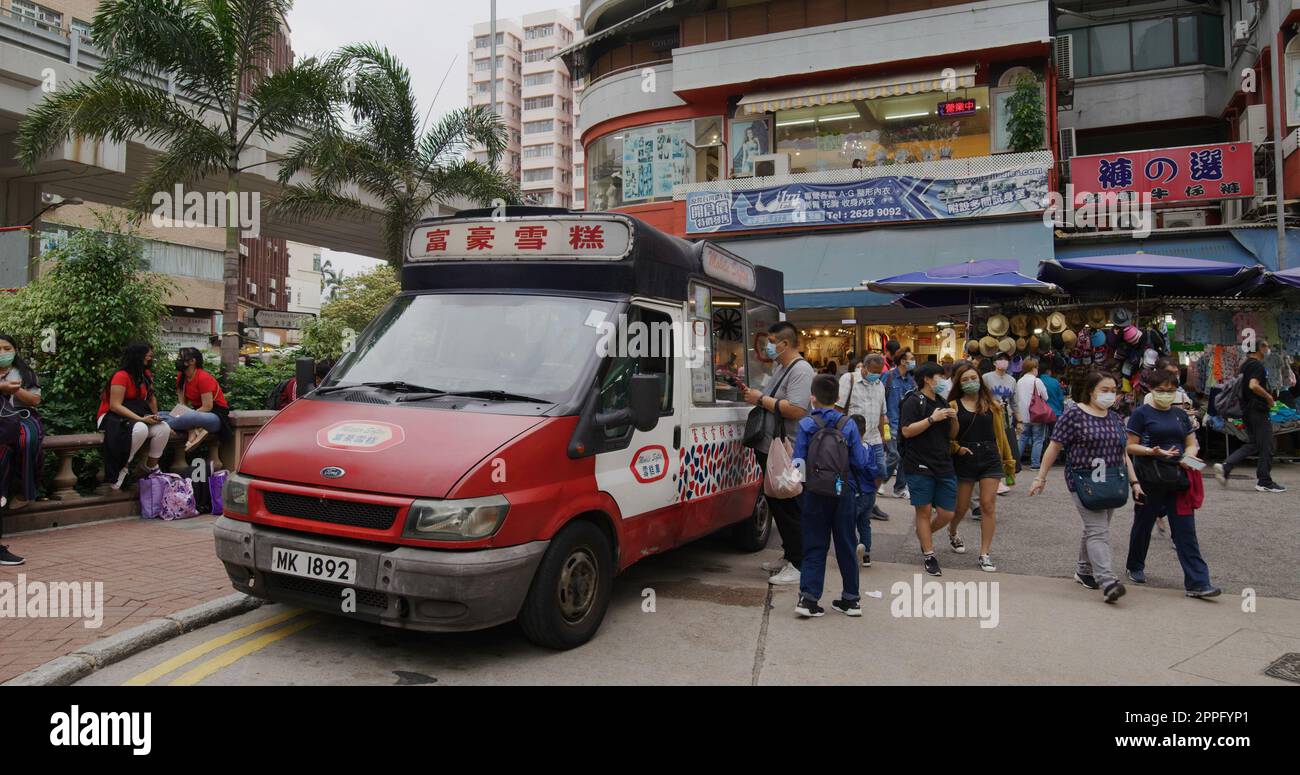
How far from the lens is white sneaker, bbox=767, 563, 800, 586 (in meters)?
6.12

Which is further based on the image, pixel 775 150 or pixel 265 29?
pixel 775 150

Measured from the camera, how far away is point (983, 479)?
6.74m

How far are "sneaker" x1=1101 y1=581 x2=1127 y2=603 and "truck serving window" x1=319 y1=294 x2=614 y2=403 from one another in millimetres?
4116

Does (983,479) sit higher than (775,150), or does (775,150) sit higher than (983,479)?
(775,150)

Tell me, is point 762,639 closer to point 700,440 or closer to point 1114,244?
point 700,440

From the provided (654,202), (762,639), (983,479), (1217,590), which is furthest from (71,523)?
(654,202)

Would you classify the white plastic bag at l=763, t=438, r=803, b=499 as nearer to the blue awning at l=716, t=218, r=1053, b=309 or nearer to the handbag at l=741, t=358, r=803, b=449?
the handbag at l=741, t=358, r=803, b=449

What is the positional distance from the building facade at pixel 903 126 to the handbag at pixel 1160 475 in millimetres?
11249

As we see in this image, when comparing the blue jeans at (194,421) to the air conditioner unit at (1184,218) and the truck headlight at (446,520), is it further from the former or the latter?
the air conditioner unit at (1184,218)

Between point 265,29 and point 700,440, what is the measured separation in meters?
10.4

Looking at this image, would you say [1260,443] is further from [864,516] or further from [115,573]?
[115,573]

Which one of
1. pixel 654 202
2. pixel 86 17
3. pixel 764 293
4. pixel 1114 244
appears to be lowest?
pixel 764 293
